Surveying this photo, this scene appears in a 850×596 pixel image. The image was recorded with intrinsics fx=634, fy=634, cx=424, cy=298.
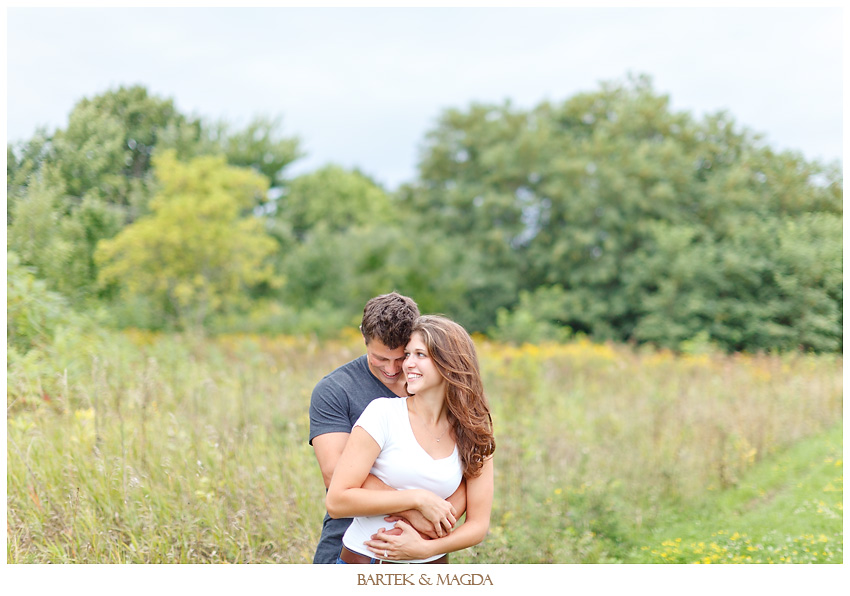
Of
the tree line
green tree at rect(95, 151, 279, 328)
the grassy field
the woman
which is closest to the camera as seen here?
the woman

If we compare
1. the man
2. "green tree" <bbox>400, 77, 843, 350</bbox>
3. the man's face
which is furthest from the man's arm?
"green tree" <bbox>400, 77, 843, 350</bbox>

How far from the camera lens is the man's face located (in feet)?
7.44

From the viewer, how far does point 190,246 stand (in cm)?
868

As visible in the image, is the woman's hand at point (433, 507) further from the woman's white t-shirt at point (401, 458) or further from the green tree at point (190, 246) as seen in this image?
the green tree at point (190, 246)

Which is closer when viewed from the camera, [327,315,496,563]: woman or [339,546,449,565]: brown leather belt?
[327,315,496,563]: woman

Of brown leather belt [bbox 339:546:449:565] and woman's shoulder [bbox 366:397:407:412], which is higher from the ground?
woman's shoulder [bbox 366:397:407:412]

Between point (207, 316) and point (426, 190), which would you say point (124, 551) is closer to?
point (207, 316)

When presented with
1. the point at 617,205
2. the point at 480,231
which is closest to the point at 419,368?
the point at 617,205

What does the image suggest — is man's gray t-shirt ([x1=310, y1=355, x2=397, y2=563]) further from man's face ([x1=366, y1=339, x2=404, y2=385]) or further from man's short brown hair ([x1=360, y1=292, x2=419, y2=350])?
man's short brown hair ([x1=360, y1=292, x2=419, y2=350])

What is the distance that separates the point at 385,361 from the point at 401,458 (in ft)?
1.19

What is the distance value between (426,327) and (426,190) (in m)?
16.2

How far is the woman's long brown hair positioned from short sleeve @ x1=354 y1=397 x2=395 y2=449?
0.76 feet

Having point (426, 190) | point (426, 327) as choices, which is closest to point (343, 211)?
point (426, 190)

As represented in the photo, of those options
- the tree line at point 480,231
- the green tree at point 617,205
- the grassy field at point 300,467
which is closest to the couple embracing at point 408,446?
the grassy field at point 300,467
